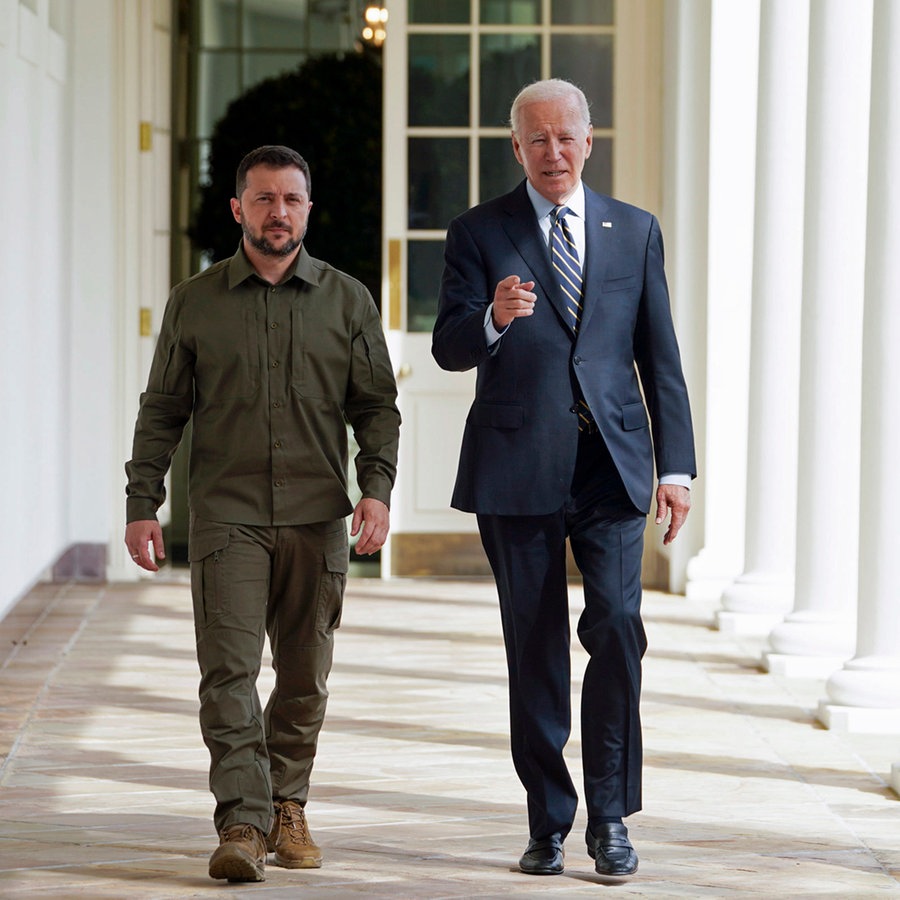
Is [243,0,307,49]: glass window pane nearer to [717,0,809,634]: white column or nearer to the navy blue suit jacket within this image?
[717,0,809,634]: white column

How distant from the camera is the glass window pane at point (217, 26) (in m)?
12.7

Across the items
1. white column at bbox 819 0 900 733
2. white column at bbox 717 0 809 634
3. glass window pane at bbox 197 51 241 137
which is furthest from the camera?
glass window pane at bbox 197 51 241 137

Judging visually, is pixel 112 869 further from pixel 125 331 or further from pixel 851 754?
pixel 125 331

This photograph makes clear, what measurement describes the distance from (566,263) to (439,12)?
17.0ft

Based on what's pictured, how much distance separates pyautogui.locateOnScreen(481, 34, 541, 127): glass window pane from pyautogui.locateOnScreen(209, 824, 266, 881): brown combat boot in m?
5.51

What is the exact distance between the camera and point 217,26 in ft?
41.9

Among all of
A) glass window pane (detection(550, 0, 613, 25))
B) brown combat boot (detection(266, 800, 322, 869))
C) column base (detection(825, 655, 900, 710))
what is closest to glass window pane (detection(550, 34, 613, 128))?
glass window pane (detection(550, 0, 613, 25))

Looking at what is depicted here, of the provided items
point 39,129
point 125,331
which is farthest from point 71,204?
point 39,129

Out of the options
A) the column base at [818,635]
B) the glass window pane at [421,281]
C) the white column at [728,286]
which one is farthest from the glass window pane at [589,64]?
the column base at [818,635]

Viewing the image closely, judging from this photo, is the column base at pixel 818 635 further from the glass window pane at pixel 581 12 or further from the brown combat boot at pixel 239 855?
the glass window pane at pixel 581 12

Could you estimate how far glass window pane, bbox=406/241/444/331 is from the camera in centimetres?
823

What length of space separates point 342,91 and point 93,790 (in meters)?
8.72

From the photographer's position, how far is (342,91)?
12148 mm

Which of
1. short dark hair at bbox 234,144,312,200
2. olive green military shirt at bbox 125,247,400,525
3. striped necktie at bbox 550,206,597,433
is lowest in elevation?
olive green military shirt at bbox 125,247,400,525
